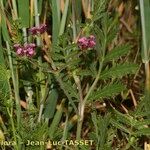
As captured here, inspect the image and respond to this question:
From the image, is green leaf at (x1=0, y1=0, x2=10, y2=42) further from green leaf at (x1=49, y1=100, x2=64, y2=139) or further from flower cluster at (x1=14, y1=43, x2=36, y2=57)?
green leaf at (x1=49, y1=100, x2=64, y2=139)

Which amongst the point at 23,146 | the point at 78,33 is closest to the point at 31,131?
the point at 23,146

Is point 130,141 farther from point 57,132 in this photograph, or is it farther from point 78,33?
point 78,33

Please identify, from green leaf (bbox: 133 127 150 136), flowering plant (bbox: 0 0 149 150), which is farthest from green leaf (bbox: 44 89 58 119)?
green leaf (bbox: 133 127 150 136)

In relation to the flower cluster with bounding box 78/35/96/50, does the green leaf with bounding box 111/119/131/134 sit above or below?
below

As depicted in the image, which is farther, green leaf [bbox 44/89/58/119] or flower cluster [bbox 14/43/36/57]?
green leaf [bbox 44/89/58/119]

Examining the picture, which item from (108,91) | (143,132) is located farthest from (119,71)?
(143,132)

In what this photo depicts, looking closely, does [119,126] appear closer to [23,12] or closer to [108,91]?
[108,91]

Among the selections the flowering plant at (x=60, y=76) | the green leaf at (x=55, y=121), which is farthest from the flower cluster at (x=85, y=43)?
the green leaf at (x=55, y=121)
